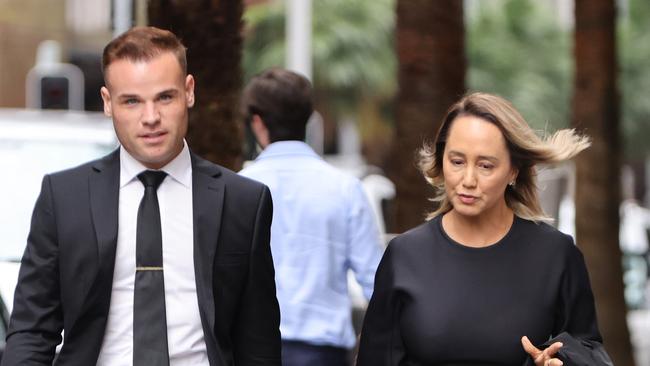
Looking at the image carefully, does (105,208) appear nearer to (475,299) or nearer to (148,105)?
(148,105)

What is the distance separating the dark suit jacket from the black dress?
429 millimetres

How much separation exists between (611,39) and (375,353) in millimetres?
8538

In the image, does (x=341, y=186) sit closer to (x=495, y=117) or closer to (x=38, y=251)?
(x=495, y=117)

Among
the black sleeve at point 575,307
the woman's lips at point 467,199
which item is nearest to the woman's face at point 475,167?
the woman's lips at point 467,199

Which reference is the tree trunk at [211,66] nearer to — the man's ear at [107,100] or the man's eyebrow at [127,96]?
the man's ear at [107,100]

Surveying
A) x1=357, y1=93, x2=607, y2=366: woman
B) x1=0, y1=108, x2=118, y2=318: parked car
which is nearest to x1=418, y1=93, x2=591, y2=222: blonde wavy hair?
x1=357, y1=93, x2=607, y2=366: woman

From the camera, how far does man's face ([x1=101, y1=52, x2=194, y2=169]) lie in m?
4.07

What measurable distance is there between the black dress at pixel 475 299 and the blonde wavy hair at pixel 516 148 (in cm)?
9

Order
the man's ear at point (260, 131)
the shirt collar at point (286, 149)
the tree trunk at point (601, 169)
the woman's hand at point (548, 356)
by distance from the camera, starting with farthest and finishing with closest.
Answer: the tree trunk at point (601, 169), the man's ear at point (260, 131), the shirt collar at point (286, 149), the woman's hand at point (548, 356)

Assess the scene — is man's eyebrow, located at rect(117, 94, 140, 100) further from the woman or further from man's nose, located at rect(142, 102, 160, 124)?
the woman

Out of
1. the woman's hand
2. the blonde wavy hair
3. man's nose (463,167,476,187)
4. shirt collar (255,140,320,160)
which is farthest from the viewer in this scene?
shirt collar (255,140,320,160)

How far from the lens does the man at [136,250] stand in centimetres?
404

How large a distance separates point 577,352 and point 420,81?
16.0 ft

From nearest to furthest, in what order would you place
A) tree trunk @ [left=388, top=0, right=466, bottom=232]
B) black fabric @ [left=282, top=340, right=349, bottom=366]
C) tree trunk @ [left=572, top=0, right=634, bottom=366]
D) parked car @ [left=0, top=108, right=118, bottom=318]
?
black fabric @ [left=282, top=340, right=349, bottom=366]
parked car @ [left=0, top=108, right=118, bottom=318]
tree trunk @ [left=388, top=0, right=466, bottom=232]
tree trunk @ [left=572, top=0, right=634, bottom=366]
